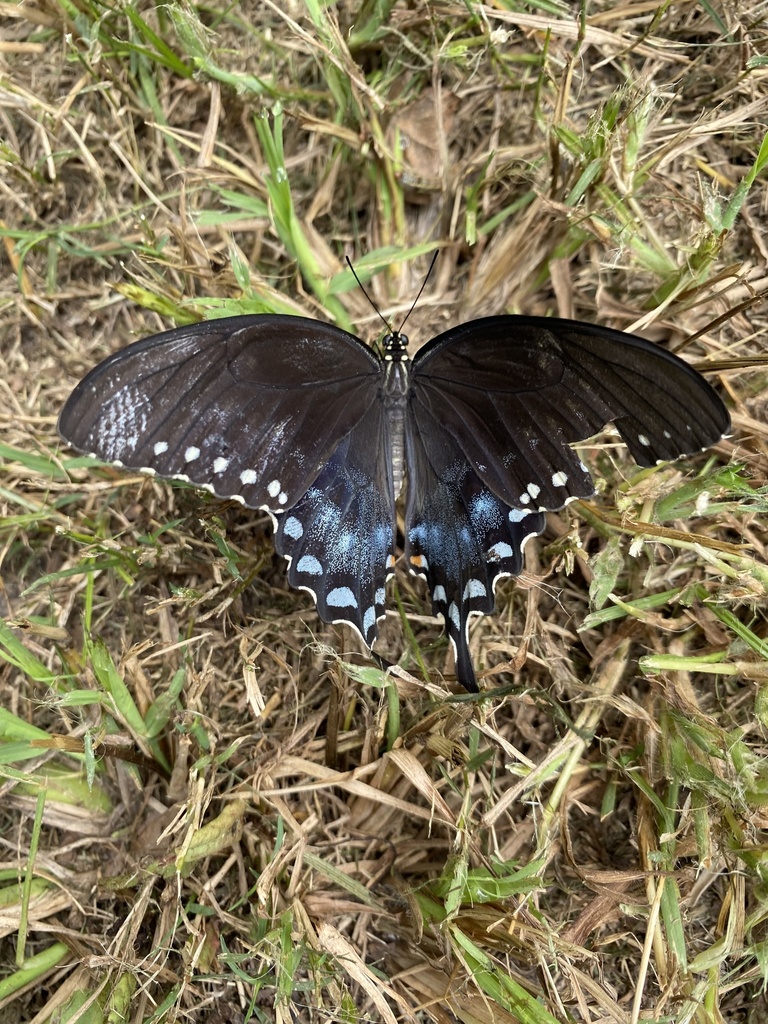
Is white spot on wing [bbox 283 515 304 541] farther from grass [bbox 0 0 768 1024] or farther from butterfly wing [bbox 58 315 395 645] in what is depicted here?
grass [bbox 0 0 768 1024]

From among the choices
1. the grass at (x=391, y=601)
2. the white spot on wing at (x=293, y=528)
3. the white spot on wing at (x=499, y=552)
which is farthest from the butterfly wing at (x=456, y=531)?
the white spot on wing at (x=293, y=528)

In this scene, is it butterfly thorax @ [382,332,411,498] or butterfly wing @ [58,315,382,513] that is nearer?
butterfly wing @ [58,315,382,513]

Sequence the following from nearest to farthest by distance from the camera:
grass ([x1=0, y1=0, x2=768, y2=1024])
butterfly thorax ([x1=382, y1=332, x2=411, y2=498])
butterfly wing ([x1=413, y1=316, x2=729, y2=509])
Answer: butterfly wing ([x1=413, y1=316, x2=729, y2=509])
grass ([x1=0, y1=0, x2=768, y2=1024])
butterfly thorax ([x1=382, y1=332, x2=411, y2=498])

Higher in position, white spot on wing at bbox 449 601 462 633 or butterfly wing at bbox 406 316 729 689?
butterfly wing at bbox 406 316 729 689

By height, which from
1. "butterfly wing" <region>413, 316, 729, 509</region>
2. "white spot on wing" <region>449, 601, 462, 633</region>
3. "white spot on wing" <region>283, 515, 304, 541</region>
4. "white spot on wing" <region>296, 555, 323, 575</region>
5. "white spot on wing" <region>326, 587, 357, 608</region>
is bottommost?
"white spot on wing" <region>449, 601, 462, 633</region>

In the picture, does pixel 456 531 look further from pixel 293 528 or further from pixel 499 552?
pixel 293 528

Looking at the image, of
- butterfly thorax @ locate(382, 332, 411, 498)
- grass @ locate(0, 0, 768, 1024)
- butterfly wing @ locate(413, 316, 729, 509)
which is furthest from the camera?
butterfly thorax @ locate(382, 332, 411, 498)

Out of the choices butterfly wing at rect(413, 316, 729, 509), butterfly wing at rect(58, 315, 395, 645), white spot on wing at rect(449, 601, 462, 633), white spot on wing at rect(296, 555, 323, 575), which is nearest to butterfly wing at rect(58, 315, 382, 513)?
butterfly wing at rect(58, 315, 395, 645)

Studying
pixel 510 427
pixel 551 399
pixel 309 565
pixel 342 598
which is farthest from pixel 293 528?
pixel 551 399
